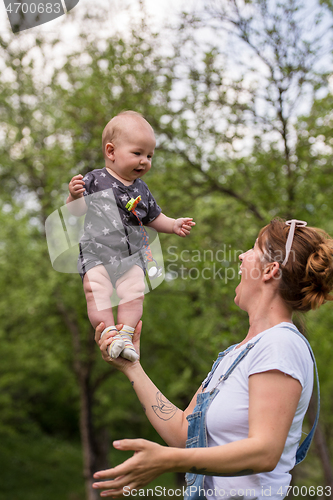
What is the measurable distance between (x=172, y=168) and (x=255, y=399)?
6666 millimetres

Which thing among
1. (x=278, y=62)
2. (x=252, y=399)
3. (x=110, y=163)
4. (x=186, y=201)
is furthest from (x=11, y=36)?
(x=252, y=399)

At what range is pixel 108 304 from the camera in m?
1.96

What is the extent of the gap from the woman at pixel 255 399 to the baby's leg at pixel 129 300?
0.12 metres

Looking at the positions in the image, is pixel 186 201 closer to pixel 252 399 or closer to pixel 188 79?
pixel 188 79

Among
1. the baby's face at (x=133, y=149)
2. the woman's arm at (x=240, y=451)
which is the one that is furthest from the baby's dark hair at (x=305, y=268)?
the baby's face at (x=133, y=149)

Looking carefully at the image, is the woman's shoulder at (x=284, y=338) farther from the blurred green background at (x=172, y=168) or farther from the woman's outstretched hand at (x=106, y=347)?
the blurred green background at (x=172, y=168)

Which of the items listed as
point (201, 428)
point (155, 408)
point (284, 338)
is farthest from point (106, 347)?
point (284, 338)

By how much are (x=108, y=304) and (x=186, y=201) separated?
19.7 feet

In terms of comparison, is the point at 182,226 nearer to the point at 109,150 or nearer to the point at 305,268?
Result: the point at 109,150

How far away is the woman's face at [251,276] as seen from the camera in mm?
1951

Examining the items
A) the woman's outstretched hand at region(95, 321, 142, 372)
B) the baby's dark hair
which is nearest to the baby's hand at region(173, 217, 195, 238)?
the baby's dark hair

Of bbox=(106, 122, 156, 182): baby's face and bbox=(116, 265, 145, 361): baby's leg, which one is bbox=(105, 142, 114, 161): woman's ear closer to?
bbox=(106, 122, 156, 182): baby's face

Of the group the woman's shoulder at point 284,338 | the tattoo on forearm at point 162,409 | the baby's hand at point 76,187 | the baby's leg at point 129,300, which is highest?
the baby's hand at point 76,187

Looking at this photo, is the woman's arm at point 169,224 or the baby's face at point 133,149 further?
the woman's arm at point 169,224
